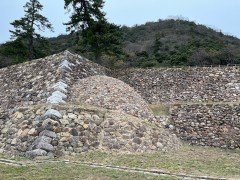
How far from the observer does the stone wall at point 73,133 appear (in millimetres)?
13242

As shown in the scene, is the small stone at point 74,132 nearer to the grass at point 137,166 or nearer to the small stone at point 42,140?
the small stone at point 42,140

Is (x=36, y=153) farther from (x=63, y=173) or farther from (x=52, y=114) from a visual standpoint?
(x=63, y=173)

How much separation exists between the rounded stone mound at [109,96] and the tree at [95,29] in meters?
7.96

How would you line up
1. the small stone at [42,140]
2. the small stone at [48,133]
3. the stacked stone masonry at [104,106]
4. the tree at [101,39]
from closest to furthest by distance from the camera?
the small stone at [42,140] < the small stone at [48,133] < the stacked stone masonry at [104,106] < the tree at [101,39]

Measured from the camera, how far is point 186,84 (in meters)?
23.0

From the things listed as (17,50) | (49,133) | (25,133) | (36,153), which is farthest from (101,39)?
(36,153)

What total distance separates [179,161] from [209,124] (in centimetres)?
614

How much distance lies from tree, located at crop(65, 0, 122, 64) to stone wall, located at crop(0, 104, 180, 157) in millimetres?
12319

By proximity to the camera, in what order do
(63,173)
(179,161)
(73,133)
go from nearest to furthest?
1. (63,173)
2. (179,161)
3. (73,133)

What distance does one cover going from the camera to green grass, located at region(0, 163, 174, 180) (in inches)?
381

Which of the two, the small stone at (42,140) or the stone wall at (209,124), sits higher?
the stone wall at (209,124)

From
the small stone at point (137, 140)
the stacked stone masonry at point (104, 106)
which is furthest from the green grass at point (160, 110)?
the small stone at point (137, 140)

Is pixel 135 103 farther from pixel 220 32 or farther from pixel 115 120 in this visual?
pixel 220 32

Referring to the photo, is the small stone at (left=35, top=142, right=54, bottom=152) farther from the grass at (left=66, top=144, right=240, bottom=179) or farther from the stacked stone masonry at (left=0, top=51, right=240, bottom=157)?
the grass at (left=66, top=144, right=240, bottom=179)
